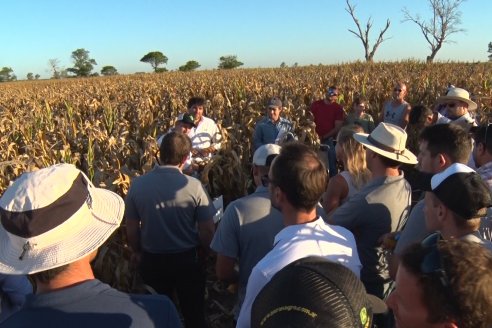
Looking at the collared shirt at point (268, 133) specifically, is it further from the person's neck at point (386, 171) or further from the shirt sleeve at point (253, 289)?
the shirt sleeve at point (253, 289)

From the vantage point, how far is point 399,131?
3619 millimetres

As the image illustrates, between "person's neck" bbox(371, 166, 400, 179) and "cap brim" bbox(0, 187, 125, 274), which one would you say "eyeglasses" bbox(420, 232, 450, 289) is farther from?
"person's neck" bbox(371, 166, 400, 179)

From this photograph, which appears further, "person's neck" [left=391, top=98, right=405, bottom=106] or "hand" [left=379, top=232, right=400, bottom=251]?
"person's neck" [left=391, top=98, right=405, bottom=106]

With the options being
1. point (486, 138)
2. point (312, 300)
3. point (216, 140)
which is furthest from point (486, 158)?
point (216, 140)

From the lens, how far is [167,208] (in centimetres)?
347

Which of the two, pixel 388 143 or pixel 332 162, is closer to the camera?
pixel 388 143

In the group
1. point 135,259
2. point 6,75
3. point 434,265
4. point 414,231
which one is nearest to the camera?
point 434,265

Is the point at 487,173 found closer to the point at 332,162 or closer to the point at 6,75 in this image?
the point at 332,162

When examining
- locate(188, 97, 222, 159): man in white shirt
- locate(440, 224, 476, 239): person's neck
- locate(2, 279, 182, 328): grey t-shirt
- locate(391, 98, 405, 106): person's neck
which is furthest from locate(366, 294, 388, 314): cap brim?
locate(391, 98, 405, 106): person's neck

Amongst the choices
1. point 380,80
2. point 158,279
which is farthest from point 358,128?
point 380,80

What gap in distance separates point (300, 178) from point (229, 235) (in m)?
0.88

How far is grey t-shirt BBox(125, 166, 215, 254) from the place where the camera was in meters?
3.45

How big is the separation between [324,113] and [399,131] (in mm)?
4433

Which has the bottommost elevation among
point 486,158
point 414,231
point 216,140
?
point 216,140
